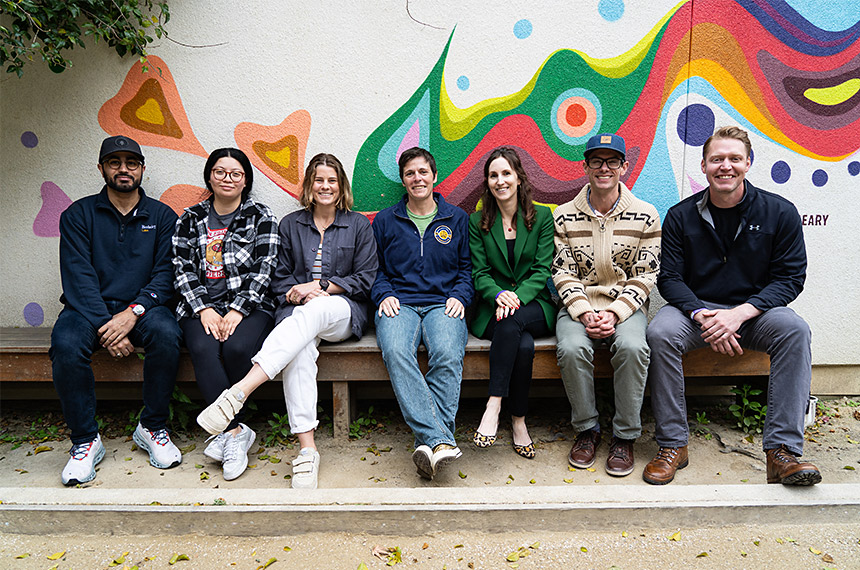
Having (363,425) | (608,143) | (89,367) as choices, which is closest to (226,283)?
(89,367)

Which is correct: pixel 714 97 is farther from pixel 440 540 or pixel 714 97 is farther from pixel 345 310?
pixel 440 540

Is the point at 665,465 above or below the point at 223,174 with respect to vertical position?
below

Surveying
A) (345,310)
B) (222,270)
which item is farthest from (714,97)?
(222,270)

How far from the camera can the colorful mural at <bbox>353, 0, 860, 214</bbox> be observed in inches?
135

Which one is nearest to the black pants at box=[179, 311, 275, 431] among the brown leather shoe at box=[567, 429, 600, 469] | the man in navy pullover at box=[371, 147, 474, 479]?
the man in navy pullover at box=[371, 147, 474, 479]

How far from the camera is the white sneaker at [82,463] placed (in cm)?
262

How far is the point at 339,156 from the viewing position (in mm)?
3562

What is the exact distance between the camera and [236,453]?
2.74 metres

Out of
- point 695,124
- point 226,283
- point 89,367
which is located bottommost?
point 89,367

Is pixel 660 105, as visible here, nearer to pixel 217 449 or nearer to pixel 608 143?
pixel 608 143

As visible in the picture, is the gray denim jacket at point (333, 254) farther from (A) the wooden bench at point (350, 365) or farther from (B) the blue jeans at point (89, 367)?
(B) the blue jeans at point (89, 367)

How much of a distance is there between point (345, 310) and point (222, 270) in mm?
783

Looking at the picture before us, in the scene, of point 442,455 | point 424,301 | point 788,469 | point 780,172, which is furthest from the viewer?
point 780,172

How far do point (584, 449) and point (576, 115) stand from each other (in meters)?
2.10
